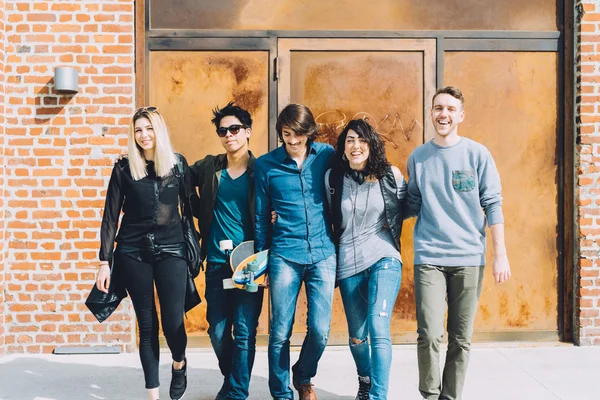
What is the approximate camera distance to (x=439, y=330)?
397 centimetres

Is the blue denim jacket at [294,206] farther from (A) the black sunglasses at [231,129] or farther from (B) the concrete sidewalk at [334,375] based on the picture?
(B) the concrete sidewalk at [334,375]

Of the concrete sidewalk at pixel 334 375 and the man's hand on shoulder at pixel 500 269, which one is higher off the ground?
the man's hand on shoulder at pixel 500 269

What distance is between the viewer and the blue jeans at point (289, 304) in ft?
13.2

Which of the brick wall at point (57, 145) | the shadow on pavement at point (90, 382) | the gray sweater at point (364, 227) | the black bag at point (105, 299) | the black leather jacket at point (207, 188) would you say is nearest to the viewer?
the gray sweater at point (364, 227)

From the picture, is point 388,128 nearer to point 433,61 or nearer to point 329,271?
point 433,61

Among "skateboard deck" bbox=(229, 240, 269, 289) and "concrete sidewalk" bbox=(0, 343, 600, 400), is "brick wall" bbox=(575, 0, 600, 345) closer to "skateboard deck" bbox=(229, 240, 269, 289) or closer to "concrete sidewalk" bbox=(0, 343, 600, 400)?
"concrete sidewalk" bbox=(0, 343, 600, 400)

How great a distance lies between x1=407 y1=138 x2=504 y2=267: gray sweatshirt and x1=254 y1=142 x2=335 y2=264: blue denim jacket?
1.97ft

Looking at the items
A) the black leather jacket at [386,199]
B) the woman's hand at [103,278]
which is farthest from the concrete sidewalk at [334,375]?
the black leather jacket at [386,199]

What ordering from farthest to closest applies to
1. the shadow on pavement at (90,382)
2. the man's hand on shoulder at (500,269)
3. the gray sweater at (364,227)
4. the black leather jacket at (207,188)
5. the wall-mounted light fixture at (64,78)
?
the wall-mounted light fixture at (64,78) < the shadow on pavement at (90,382) < the black leather jacket at (207,188) < the gray sweater at (364,227) < the man's hand on shoulder at (500,269)

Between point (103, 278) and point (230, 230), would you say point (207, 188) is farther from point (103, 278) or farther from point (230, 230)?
point (103, 278)

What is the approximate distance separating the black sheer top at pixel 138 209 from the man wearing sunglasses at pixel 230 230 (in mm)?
237

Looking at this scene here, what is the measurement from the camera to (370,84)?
582 cm

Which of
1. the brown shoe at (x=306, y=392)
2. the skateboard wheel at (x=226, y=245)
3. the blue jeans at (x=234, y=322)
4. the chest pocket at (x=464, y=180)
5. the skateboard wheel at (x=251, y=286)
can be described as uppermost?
the chest pocket at (x=464, y=180)

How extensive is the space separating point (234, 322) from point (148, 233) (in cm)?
76
